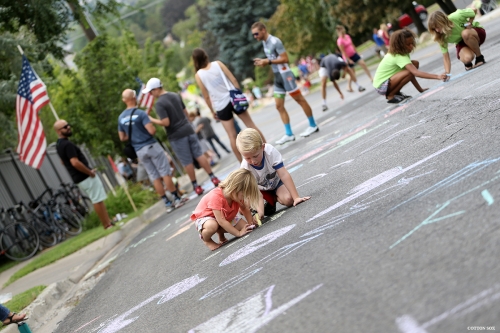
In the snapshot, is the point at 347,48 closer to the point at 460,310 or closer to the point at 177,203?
the point at 177,203

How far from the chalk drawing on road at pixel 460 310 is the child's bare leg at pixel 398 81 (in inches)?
361

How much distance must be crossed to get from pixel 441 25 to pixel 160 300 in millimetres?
7864

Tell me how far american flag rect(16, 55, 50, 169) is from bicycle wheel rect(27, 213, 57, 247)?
205cm

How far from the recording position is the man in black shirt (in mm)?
14883

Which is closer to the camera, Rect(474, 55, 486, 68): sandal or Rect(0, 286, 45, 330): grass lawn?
Rect(0, 286, 45, 330): grass lawn

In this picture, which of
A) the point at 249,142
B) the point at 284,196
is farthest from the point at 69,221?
the point at 249,142

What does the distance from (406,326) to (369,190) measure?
3.37 meters

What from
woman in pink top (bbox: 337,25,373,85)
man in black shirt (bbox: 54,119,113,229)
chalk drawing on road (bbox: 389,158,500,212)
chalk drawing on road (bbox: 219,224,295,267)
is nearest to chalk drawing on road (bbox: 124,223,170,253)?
man in black shirt (bbox: 54,119,113,229)

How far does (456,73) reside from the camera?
14.0m

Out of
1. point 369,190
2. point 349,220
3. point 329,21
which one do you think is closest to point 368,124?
point 369,190

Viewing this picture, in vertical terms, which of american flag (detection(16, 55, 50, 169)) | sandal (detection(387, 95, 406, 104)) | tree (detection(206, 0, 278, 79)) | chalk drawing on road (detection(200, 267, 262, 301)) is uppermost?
tree (detection(206, 0, 278, 79))

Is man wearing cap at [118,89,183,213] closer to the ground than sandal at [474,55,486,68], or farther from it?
farther from it

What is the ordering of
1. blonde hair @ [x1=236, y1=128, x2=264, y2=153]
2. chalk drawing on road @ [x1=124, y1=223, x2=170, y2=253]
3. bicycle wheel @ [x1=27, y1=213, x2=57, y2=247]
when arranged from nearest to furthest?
blonde hair @ [x1=236, y1=128, x2=264, y2=153] → chalk drawing on road @ [x1=124, y1=223, x2=170, y2=253] → bicycle wheel @ [x1=27, y1=213, x2=57, y2=247]

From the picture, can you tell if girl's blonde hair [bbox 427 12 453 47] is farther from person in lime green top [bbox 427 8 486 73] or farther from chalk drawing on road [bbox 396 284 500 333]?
chalk drawing on road [bbox 396 284 500 333]
